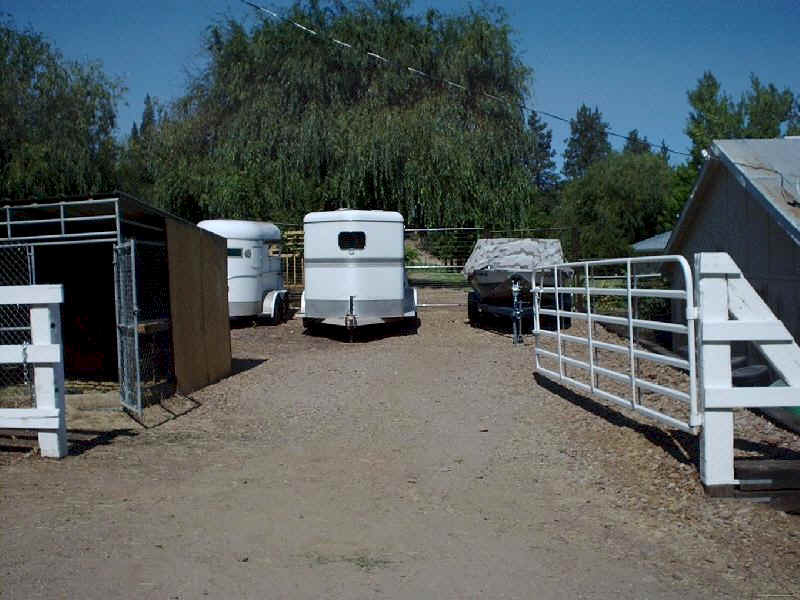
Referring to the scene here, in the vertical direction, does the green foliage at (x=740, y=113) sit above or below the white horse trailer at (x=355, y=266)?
above

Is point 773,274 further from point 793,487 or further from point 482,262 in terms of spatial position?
point 482,262

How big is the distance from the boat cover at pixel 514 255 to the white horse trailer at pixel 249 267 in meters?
5.01

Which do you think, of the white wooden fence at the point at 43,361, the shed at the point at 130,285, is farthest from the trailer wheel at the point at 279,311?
the white wooden fence at the point at 43,361

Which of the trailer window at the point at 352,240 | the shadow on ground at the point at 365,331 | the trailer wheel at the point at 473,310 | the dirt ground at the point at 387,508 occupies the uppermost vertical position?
the trailer window at the point at 352,240

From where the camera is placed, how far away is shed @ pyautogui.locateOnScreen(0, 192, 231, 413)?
9.23 metres

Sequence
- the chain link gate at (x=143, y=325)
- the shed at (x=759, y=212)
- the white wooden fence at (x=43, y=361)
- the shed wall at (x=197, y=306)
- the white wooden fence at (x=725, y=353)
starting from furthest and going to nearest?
1. the shed wall at (x=197, y=306)
2. the chain link gate at (x=143, y=325)
3. the shed at (x=759, y=212)
4. the white wooden fence at (x=43, y=361)
5. the white wooden fence at (x=725, y=353)

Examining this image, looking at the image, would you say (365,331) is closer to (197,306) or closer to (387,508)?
(197,306)

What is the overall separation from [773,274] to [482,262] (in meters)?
9.37

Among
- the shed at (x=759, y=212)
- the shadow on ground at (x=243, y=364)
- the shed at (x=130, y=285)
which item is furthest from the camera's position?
the shadow on ground at (x=243, y=364)

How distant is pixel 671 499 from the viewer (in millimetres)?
5555

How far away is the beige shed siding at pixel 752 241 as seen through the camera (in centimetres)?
864

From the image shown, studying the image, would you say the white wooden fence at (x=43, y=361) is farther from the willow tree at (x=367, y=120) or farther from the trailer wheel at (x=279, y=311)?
the willow tree at (x=367, y=120)

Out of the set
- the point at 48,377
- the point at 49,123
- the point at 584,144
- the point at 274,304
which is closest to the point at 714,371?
the point at 48,377

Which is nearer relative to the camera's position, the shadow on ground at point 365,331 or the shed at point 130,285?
the shed at point 130,285
